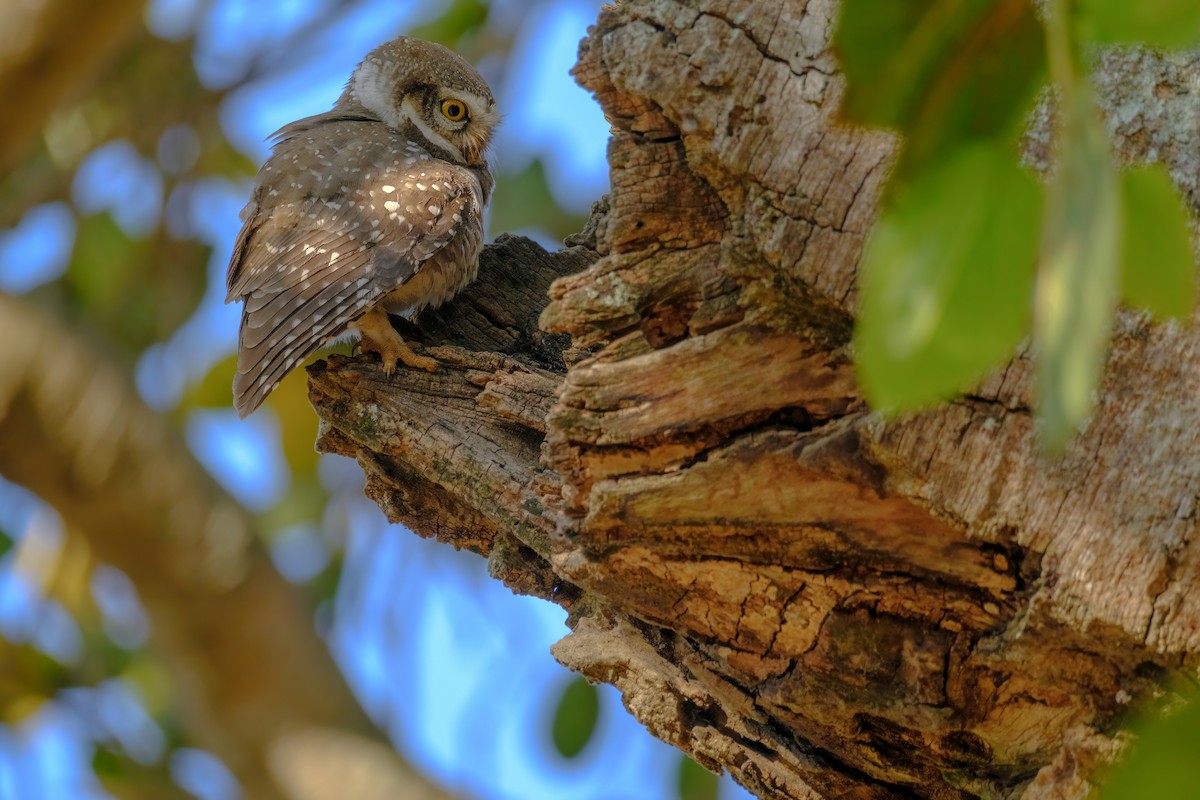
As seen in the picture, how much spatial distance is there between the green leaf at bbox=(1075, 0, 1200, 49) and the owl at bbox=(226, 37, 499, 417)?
2319 mm

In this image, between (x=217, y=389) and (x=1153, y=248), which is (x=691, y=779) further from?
(x=1153, y=248)

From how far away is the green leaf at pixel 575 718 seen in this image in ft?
17.0

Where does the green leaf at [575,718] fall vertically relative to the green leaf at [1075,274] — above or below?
above

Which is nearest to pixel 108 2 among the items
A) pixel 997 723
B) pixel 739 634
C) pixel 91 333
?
pixel 91 333

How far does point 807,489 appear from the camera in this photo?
6.24 feet

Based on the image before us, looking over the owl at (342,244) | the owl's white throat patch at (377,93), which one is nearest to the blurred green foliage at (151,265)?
the owl's white throat patch at (377,93)

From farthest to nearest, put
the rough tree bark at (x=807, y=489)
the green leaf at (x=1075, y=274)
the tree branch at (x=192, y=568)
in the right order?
the tree branch at (x=192, y=568), the rough tree bark at (x=807, y=489), the green leaf at (x=1075, y=274)

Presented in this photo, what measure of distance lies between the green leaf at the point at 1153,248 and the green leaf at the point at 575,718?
480cm

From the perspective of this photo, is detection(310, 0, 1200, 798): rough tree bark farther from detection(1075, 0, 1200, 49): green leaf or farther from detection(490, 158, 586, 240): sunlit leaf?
detection(490, 158, 586, 240): sunlit leaf

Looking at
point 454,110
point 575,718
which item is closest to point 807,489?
point 454,110

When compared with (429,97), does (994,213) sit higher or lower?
lower

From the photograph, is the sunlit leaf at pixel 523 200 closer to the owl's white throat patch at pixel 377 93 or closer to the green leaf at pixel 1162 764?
the owl's white throat patch at pixel 377 93

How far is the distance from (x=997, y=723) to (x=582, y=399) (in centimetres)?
88

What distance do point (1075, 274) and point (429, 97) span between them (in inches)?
175
